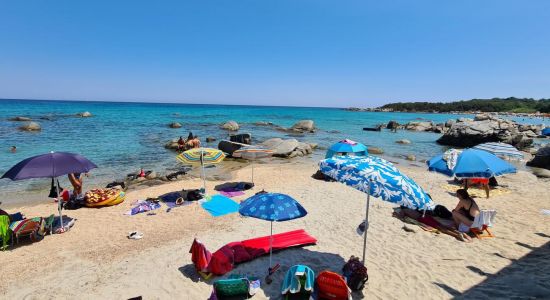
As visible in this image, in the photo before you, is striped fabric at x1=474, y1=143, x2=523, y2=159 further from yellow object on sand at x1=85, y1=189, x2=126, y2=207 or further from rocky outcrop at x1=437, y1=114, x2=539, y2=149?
rocky outcrop at x1=437, y1=114, x2=539, y2=149

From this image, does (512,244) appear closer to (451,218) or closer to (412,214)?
(451,218)

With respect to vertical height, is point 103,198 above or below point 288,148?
below

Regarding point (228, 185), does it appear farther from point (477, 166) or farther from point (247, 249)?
point (477, 166)

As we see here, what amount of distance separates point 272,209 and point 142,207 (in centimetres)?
716

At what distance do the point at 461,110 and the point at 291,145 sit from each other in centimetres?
13287

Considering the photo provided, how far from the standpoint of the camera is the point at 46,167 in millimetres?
8625

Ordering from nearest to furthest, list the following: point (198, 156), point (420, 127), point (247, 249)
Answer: point (247, 249) → point (198, 156) → point (420, 127)

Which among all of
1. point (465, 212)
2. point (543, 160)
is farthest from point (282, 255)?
point (543, 160)

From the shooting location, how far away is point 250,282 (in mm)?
6211

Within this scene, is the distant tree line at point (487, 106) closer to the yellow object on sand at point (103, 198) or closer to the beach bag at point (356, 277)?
the beach bag at point (356, 277)

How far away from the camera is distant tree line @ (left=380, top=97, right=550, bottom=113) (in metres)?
109

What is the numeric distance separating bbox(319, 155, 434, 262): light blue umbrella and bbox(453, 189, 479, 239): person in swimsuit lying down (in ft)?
13.4

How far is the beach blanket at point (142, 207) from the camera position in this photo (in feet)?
35.3

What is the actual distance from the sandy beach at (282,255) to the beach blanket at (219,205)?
35 cm
